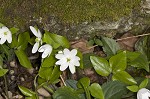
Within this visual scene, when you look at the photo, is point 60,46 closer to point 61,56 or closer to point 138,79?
point 61,56

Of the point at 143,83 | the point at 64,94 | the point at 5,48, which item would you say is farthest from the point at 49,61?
the point at 143,83

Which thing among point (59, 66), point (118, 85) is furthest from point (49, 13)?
point (118, 85)

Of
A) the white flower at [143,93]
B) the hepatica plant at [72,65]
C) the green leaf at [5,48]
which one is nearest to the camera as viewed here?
the white flower at [143,93]

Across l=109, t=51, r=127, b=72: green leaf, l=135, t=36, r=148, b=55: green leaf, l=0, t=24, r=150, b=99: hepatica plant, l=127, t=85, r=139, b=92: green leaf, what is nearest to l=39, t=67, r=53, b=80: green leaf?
l=0, t=24, r=150, b=99: hepatica plant

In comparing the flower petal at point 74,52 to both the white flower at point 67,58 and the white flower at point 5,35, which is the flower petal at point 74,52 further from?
the white flower at point 5,35

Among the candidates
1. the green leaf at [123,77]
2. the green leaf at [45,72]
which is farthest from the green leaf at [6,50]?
the green leaf at [123,77]
